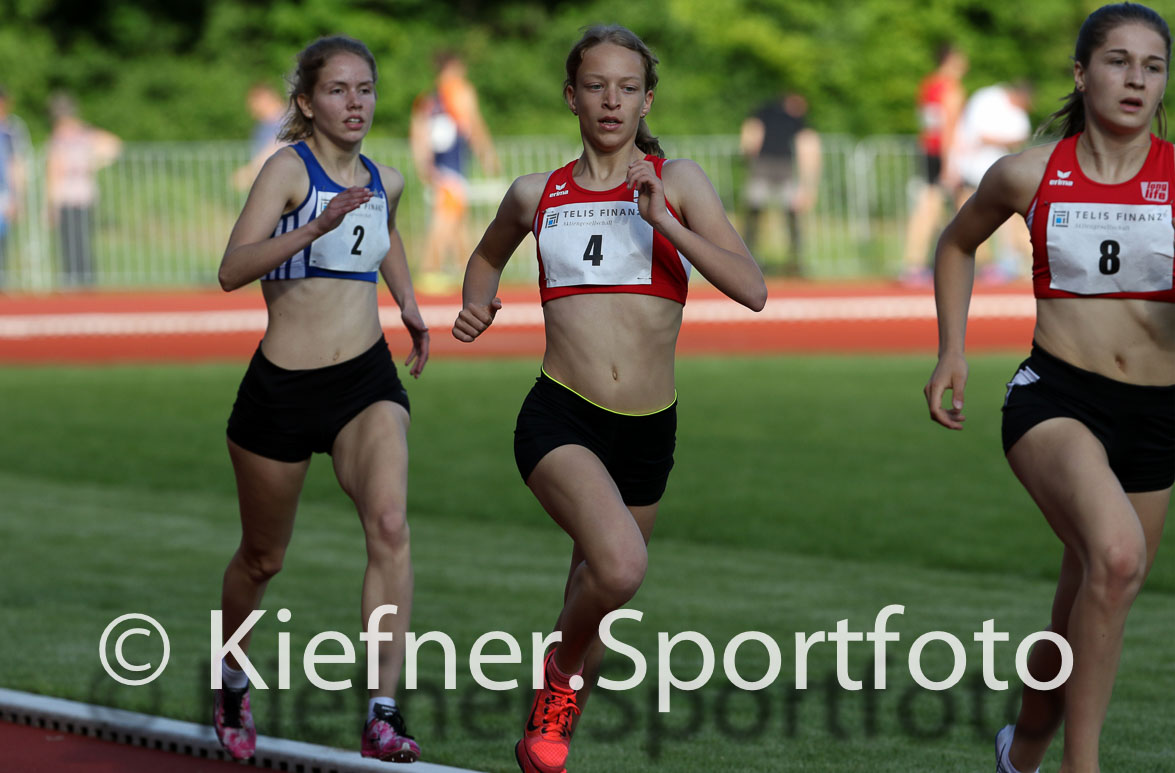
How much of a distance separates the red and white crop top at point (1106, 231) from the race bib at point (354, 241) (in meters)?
2.21

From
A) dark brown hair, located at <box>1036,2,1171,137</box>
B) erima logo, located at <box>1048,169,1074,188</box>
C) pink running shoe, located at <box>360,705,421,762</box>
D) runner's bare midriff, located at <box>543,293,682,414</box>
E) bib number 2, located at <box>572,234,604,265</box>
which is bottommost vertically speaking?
pink running shoe, located at <box>360,705,421,762</box>

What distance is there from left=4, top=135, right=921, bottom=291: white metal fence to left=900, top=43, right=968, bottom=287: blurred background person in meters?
2.23

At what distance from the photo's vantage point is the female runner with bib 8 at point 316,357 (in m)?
5.77

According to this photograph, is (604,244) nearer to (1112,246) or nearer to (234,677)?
(1112,246)

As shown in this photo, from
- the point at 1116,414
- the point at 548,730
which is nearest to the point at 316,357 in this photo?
the point at 548,730

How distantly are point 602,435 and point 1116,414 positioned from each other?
1.47 m

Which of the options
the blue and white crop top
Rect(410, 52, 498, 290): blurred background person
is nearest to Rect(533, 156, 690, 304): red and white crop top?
the blue and white crop top

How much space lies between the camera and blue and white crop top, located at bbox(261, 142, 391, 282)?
19.3ft

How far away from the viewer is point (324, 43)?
605 centimetres

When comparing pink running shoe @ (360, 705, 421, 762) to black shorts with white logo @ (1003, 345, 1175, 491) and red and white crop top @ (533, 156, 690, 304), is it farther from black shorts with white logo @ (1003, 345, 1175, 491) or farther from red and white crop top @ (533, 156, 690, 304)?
black shorts with white logo @ (1003, 345, 1175, 491)

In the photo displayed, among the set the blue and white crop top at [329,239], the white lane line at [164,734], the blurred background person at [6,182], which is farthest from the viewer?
the blurred background person at [6,182]

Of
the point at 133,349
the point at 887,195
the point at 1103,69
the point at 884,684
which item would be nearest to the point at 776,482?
the point at 884,684

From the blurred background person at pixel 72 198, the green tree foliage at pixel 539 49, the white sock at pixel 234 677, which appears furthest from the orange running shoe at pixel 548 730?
the green tree foliage at pixel 539 49

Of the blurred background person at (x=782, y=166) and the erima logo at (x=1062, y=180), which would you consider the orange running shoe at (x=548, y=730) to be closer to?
the erima logo at (x=1062, y=180)
